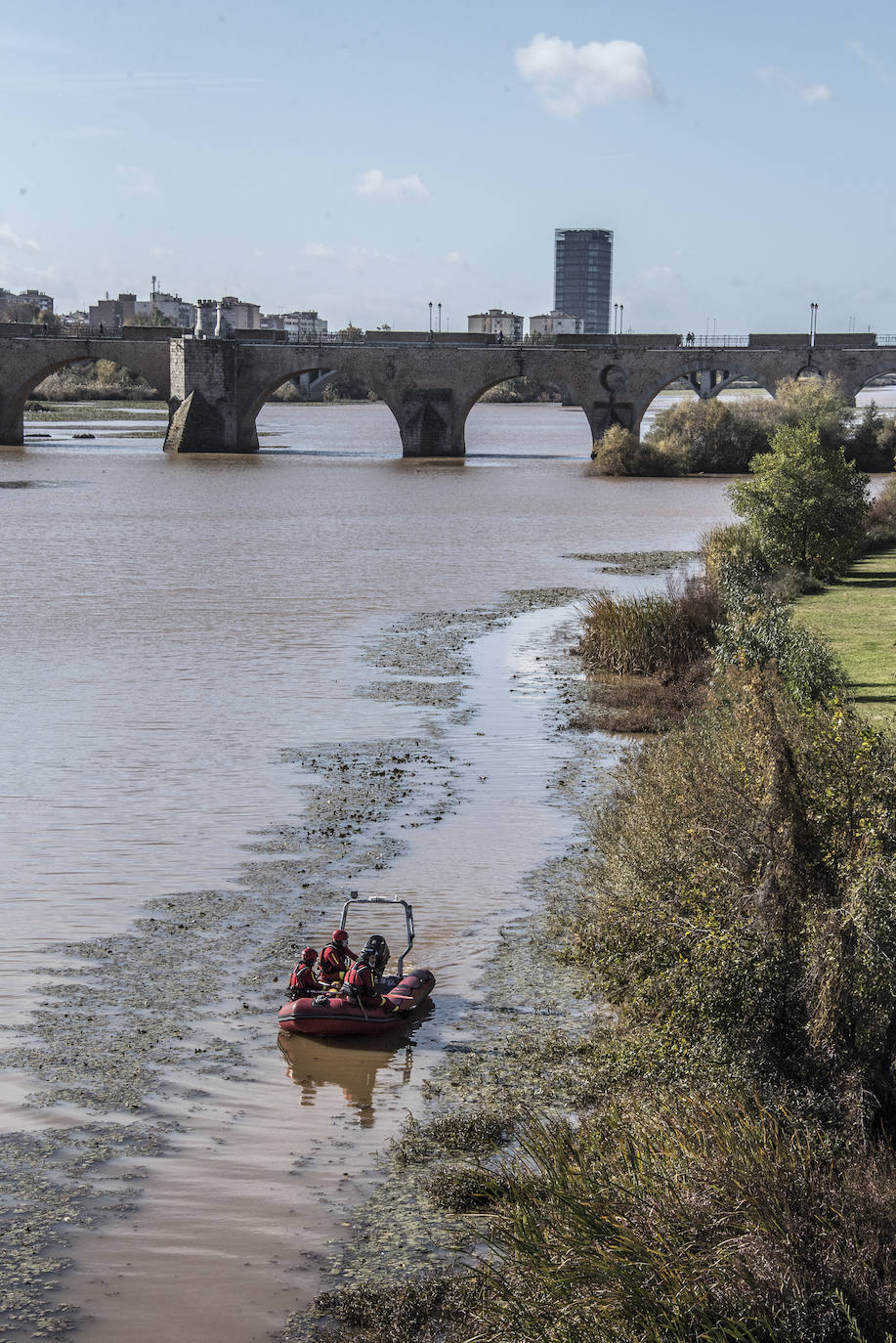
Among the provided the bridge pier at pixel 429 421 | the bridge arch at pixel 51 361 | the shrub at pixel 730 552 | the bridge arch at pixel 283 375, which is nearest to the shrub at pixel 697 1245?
the shrub at pixel 730 552

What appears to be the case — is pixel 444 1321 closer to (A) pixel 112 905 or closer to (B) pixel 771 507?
(A) pixel 112 905

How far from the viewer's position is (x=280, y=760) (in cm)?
1730

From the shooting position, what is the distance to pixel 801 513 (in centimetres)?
3030

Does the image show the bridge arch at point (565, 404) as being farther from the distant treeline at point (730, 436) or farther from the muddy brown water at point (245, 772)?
the muddy brown water at point (245, 772)

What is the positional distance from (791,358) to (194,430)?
91.4 feet

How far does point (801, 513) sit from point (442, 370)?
4318 cm

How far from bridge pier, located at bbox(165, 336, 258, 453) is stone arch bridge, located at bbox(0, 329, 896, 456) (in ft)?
0.15

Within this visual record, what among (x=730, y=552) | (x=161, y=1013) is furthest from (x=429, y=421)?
(x=161, y=1013)

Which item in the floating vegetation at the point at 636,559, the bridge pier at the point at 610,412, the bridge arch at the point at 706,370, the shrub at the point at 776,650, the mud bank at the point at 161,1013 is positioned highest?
the bridge arch at the point at 706,370

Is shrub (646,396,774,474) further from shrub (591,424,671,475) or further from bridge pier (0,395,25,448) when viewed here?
bridge pier (0,395,25,448)

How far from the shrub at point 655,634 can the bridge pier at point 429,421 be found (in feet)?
166

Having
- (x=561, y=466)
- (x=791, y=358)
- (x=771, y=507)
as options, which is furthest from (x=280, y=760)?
(x=791, y=358)

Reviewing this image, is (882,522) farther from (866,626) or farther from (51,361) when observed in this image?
(51,361)

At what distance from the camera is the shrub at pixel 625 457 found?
64.5 metres
